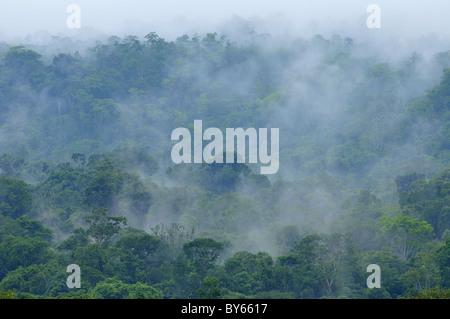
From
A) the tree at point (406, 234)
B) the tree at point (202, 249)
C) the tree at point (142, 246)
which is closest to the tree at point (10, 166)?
the tree at point (142, 246)

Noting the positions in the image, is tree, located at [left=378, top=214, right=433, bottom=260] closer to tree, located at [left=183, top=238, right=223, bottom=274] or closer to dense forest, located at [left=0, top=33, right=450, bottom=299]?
dense forest, located at [left=0, top=33, right=450, bottom=299]

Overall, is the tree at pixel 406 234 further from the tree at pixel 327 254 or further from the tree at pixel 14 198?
the tree at pixel 14 198

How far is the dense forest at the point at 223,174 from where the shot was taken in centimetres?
3081

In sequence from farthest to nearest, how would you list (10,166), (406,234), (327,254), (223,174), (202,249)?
(10,166) → (223,174) → (406,234) → (202,249) → (327,254)

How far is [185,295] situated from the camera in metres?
29.9

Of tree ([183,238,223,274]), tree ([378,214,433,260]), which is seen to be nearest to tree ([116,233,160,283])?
tree ([183,238,223,274])

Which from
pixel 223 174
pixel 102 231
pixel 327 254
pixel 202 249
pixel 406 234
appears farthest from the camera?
pixel 223 174

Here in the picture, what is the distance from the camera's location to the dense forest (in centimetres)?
3081

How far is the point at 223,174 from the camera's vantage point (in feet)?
166

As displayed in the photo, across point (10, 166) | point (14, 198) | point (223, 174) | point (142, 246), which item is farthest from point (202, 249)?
point (10, 166)

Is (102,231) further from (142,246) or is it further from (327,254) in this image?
(327,254)
